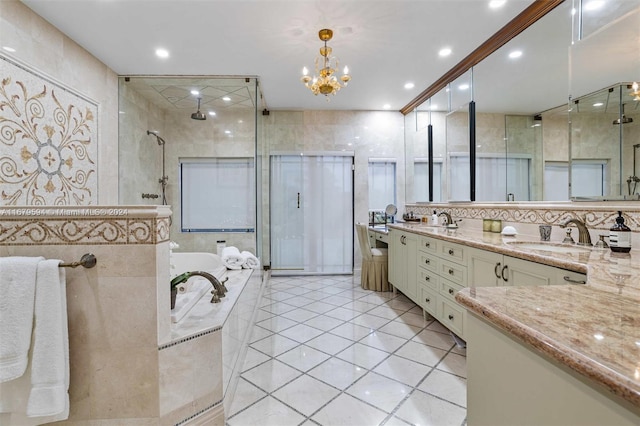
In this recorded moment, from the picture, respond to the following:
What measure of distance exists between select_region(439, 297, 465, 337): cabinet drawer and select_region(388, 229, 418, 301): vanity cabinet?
0.51 m

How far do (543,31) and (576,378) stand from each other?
2.78m

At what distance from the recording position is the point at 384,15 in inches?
92.4

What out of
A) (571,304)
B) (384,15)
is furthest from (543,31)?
(571,304)

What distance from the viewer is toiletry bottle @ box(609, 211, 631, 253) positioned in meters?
1.50

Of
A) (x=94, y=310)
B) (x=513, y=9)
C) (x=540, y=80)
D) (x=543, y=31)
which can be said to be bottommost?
(x=94, y=310)

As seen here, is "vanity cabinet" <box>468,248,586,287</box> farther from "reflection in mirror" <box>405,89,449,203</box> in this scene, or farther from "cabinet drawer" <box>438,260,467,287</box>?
"reflection in mirror" <box>405,89,449,203</box>

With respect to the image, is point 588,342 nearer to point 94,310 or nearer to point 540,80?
point 94,310

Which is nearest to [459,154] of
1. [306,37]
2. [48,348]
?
[306,37]

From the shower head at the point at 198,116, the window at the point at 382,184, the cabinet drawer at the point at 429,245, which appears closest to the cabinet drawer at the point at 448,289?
the cabinet drawer at the point at 429,245

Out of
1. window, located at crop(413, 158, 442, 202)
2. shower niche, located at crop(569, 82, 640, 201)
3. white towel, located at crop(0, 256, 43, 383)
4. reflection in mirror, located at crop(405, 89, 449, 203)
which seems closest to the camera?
white towel, located at crop(0, 256, 43, 383)

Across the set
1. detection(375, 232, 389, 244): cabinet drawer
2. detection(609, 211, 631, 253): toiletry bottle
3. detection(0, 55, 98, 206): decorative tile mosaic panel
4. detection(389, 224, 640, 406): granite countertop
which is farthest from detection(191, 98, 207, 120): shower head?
detection(609, 211, 631, 253): toiletry bottle

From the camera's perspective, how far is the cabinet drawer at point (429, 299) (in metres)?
2.56

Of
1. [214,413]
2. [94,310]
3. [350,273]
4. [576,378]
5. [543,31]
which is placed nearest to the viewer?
[576,378]

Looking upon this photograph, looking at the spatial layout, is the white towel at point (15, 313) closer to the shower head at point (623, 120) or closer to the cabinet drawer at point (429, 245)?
the cabinet drawer at point (429, 245)
